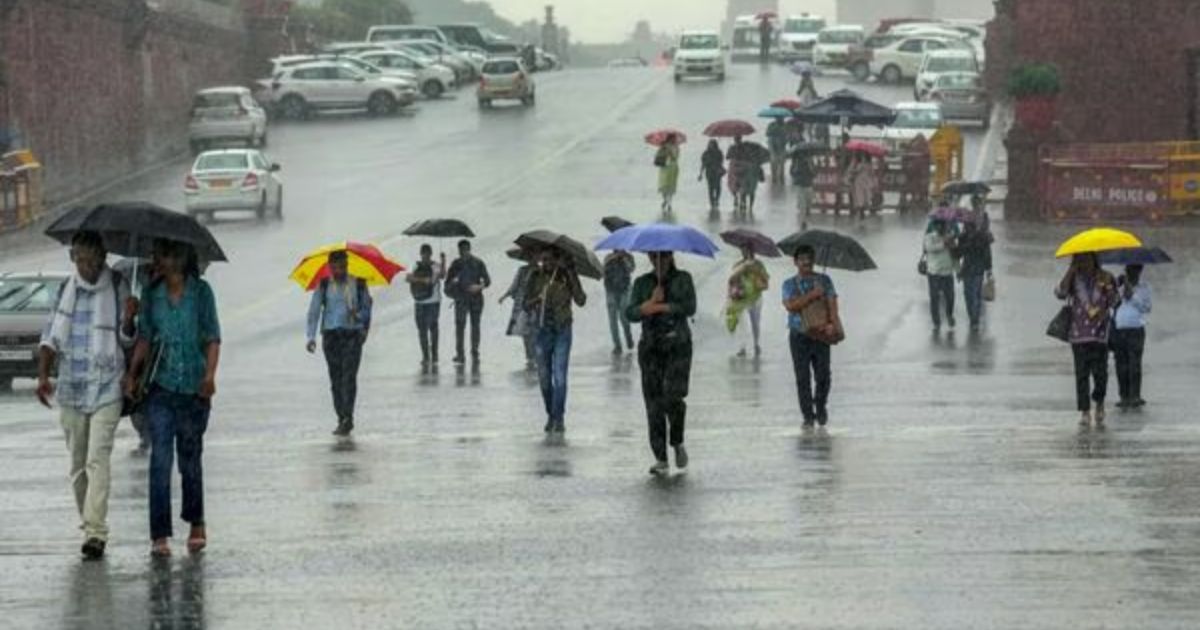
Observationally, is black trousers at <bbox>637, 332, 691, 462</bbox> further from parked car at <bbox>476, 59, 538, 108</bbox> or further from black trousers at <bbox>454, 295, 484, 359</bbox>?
parked car at <bbox>476, 59, 538, 108</bbox>

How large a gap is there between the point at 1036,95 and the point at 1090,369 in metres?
28.9

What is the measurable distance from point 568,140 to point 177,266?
5378 cm

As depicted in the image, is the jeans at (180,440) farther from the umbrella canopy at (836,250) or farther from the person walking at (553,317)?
the umbrella canopy at (836,250)

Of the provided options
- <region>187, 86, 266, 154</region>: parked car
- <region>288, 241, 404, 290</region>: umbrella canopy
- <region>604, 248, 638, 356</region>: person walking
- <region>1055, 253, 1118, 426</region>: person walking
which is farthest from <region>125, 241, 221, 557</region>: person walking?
<region>187, 86, 266, 154</region>: parked car

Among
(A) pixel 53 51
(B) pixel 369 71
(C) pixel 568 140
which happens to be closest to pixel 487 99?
(B) pixel 369 71

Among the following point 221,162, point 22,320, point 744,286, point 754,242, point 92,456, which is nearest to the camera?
point 92,456

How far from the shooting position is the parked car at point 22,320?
29406 mm

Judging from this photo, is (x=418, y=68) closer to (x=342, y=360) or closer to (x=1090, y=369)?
(x=342, y=360)

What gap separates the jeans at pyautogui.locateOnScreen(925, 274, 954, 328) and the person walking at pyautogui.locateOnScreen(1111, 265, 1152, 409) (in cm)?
1018

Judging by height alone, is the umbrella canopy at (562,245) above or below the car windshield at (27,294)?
above

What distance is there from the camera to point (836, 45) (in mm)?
87750

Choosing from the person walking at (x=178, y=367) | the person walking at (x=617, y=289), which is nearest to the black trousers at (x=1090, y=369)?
the person walking at (x=178, y=367)

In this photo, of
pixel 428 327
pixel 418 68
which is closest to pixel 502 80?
pixel 418 68

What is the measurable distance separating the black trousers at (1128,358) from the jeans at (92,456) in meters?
11.6
